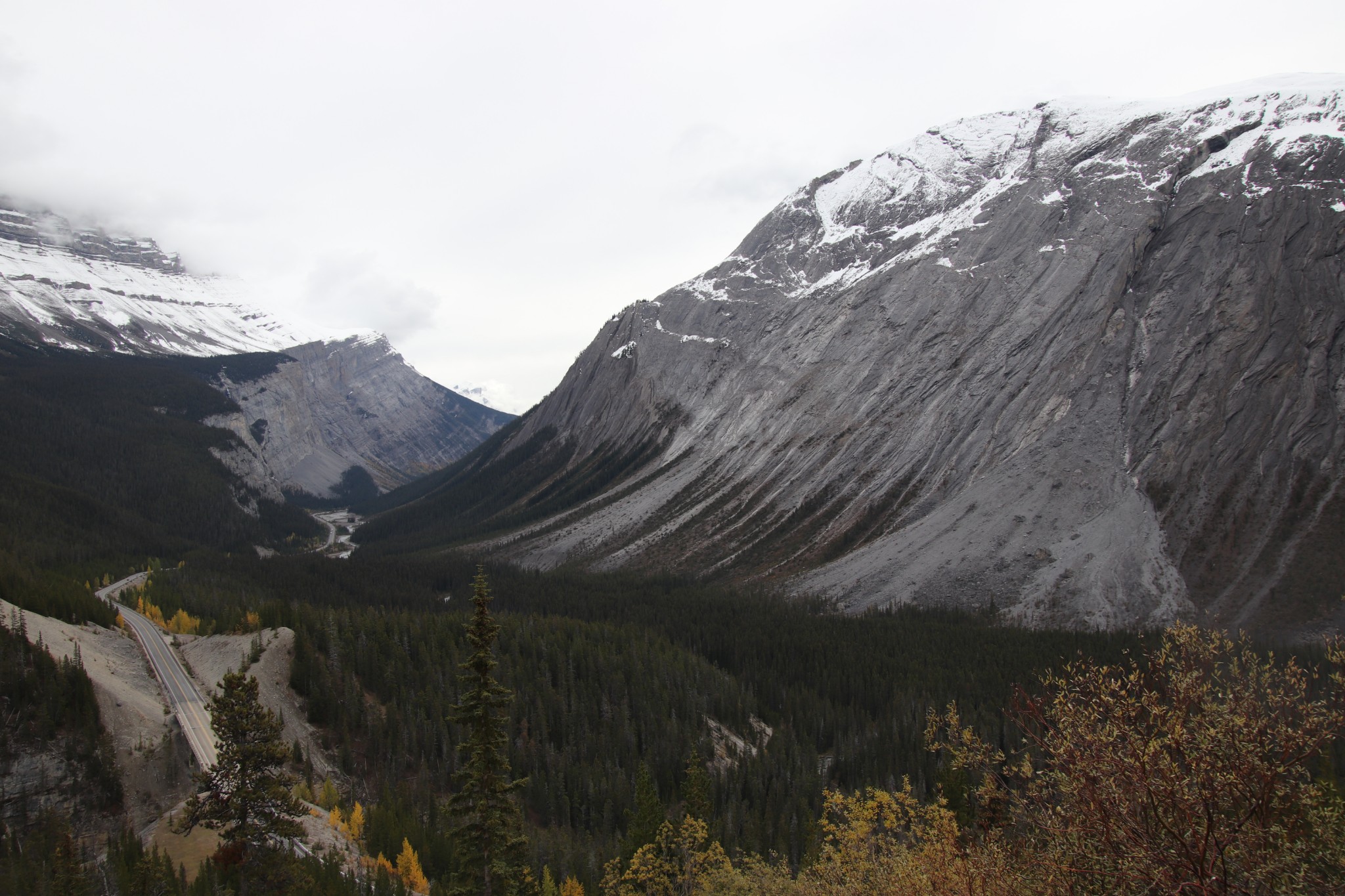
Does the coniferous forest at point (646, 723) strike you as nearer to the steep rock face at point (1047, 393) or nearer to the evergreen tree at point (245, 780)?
the evergreen tree at point (245, 780)

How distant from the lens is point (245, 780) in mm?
22016

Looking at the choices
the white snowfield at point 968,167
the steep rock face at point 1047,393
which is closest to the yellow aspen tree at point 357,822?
the steep rock face at point 1047,393

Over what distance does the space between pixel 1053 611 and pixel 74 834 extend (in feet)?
287

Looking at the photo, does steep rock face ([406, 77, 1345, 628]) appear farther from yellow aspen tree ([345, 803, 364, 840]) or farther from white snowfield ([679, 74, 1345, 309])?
yellow aspen tree ([345, 803, 364, 840])

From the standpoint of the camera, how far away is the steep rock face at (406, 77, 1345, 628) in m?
86.4

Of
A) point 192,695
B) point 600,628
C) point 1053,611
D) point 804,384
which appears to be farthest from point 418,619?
point 804,384

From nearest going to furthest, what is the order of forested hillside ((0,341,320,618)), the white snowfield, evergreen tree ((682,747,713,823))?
evergreen tree ((682,747,713,823)) → forested hillside ((0,341,320,618)) → the white snowfield

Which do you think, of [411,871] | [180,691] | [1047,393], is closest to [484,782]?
[411,871]

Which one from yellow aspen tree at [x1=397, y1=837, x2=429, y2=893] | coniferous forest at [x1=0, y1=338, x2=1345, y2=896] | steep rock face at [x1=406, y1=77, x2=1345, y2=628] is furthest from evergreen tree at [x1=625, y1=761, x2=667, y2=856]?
steep rock face at [x1=406, y1=77, x2=1345, y2=628]

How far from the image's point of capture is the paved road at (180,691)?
3712 centimetres

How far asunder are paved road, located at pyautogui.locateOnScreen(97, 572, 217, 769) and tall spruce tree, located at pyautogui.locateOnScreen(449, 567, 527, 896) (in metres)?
15.1

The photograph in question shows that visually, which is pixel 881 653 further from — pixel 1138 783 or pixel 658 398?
pixel 658 398

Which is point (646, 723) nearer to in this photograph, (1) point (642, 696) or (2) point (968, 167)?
(1) point (642, 696)

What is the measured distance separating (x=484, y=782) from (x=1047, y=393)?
109 metres
